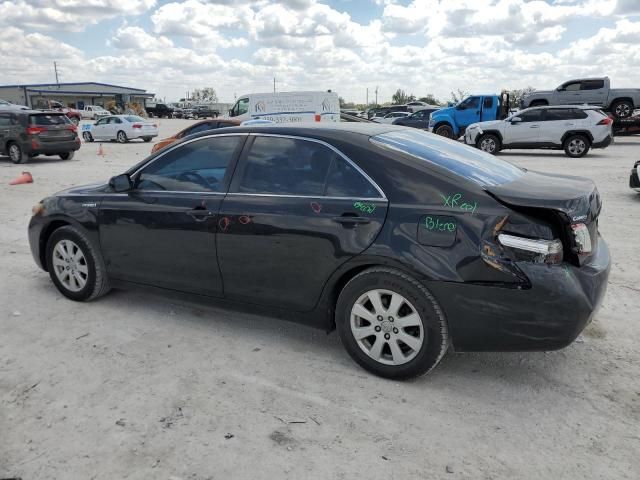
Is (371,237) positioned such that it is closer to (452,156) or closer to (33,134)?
(452,156)

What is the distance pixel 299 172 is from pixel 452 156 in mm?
1016

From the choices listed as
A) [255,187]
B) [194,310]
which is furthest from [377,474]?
[194,310]

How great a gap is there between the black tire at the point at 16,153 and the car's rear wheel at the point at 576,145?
16.7m

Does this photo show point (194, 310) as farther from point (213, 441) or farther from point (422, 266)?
point (422, 266)

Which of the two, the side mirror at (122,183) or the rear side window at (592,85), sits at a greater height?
the rear side window at (592,85)

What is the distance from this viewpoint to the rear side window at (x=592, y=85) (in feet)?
75.3

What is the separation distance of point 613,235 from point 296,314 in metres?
4.92

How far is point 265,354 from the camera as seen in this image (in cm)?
373

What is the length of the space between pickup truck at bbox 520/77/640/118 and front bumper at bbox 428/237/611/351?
22833 mm

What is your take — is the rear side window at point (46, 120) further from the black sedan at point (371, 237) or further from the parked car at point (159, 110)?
the parked car at point (159, 110)

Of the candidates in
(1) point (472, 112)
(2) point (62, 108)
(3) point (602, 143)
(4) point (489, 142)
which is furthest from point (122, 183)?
(2) point (62, 108)

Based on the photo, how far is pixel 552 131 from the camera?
17.1m

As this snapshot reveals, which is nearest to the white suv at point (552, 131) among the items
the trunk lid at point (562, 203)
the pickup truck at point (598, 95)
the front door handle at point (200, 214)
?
the pickup truck at point (598, 95)

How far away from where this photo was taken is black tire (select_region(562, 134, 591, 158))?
54.9 ft
